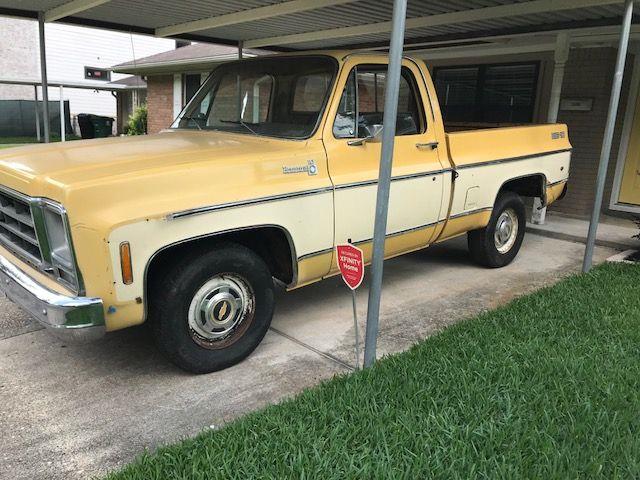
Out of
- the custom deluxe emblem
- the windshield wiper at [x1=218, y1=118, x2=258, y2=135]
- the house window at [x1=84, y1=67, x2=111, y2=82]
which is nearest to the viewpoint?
the custom deluxe emblem

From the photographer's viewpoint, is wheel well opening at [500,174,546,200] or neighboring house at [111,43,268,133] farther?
neighboring house at [111,43,268,133]

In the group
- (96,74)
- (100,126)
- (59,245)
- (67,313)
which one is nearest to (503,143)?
(59,245)

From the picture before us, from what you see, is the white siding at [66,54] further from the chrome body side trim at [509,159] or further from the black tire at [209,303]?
the black tire at [209,303]

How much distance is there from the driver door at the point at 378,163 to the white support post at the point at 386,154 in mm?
826

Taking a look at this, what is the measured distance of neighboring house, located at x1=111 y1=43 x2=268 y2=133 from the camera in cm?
1666

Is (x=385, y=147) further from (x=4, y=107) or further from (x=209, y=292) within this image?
(x=4, y=107)

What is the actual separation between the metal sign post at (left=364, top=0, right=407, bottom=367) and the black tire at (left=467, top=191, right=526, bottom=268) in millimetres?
2913

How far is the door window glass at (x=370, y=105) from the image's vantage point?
4371 mm

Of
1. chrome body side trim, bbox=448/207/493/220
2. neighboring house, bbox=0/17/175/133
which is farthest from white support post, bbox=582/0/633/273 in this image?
neighboring house, bbox=0/17/175/133

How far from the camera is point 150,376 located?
12.4 ft

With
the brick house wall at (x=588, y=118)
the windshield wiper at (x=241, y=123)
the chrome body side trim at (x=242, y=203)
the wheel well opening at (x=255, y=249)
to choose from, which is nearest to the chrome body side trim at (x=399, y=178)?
the chrome body side trim at (x=242, y=203)

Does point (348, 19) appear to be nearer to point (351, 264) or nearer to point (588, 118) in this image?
point (588, 118)

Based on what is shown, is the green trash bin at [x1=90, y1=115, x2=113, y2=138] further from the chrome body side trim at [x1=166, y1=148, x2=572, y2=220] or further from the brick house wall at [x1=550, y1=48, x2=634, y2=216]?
the chrome body side trim at [x1=166, y1=148, x2=572, y2=220]

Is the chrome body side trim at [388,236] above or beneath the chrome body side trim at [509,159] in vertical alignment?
beneath
